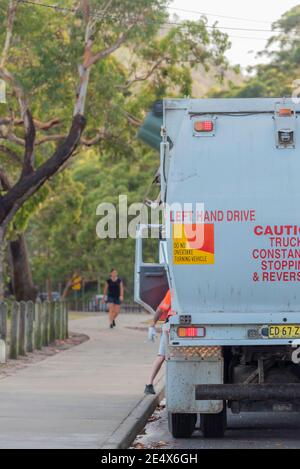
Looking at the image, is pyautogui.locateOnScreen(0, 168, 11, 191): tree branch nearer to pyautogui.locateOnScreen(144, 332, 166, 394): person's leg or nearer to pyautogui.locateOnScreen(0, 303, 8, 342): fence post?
pyautogui.locateOnScreen(0, 303, 8, 342): fence post

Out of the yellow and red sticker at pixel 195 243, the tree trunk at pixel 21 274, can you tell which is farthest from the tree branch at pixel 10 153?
the yellow and red sticker at pixel 195 243

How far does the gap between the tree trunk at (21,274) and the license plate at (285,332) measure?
2022cm

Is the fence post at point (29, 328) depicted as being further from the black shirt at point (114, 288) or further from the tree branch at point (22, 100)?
the black shirt at point (114, 288)

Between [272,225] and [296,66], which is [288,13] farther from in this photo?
[272,225]

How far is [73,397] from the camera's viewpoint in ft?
51.6

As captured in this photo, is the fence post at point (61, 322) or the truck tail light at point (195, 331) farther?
the fence post at point (61, 322)

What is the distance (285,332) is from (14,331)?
1067 centimetres

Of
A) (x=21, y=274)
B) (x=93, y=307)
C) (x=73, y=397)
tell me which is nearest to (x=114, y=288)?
(x=21, y=274)

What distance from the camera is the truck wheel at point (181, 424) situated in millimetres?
12945

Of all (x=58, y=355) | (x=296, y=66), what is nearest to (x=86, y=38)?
(x=58, y=355)

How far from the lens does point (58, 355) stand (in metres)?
23.6

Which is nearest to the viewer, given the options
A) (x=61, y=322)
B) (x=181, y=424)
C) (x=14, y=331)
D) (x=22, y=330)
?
(x=181, y=424)

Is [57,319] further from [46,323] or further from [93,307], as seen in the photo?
[93,307]

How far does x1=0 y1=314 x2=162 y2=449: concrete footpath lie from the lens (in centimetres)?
1203
